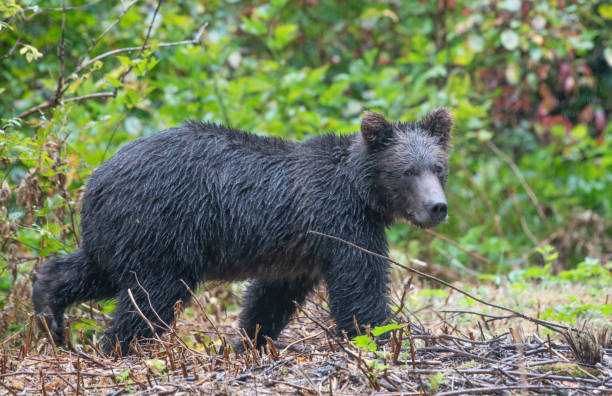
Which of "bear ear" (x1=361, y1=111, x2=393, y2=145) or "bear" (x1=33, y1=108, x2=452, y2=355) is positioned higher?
"bear ear" (x1=361, y1=111, x2=393, y2=145)

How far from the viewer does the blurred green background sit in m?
5.73

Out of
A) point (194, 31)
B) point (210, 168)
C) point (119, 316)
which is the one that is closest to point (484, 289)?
point (210, 168)

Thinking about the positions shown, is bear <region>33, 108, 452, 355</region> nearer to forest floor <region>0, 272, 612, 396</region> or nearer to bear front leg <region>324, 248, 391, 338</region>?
bear front leg <region>324, 248, 391, 338</region>

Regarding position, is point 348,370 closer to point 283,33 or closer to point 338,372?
point 338,372

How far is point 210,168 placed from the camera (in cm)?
464

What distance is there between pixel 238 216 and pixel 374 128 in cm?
115

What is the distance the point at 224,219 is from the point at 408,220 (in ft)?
4.29

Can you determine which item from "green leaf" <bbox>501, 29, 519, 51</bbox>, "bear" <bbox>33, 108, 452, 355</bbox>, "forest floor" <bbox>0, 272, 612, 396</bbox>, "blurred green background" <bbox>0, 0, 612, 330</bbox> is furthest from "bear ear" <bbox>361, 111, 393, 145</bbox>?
"green leaf" <bbox>501, 29, 519, 51</bbox>

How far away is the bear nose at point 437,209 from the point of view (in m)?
4.46

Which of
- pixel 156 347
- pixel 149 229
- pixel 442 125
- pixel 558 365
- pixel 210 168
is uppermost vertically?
pixel 442 125

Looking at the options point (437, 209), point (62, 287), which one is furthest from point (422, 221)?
point (62, 287)

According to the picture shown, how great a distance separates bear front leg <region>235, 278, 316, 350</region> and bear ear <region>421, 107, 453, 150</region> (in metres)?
1.45

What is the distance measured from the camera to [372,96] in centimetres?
880

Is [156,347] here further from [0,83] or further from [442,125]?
[0,83]
